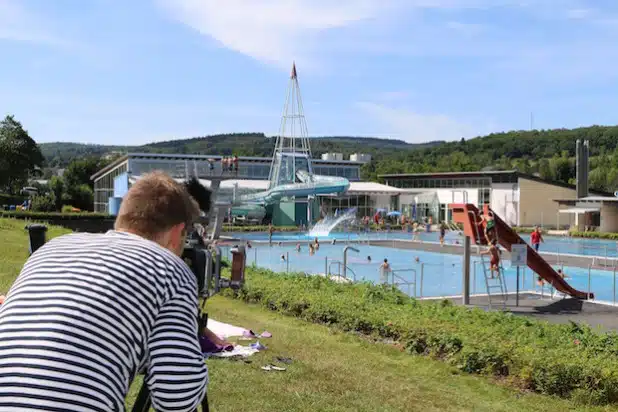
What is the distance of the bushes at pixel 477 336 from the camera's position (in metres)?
6.29

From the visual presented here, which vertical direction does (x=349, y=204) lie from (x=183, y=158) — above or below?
below

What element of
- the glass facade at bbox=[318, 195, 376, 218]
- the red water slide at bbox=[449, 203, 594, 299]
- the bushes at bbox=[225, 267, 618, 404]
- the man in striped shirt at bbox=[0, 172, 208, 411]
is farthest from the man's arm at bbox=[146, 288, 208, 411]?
the glass facade at bbox=[318, 195, 376, 218]

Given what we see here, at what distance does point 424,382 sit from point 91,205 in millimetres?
62989

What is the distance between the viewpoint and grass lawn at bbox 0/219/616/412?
17.2 feet

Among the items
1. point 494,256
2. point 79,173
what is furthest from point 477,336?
point 79,173

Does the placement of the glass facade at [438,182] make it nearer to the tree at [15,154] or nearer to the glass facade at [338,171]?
the glass facade at [338,171]

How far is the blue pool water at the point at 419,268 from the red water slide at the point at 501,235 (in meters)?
1.36

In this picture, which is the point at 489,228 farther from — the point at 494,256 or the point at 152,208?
the point at 152,208

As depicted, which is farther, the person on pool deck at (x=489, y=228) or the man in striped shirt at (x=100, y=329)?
the person on pool deck at (x=489, y=228)

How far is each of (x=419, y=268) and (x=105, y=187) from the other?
40285mm

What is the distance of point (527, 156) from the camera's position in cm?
11088

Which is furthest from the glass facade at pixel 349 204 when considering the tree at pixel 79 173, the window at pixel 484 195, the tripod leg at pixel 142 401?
the tripod leg at pixel 142 401

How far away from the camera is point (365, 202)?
56625mm

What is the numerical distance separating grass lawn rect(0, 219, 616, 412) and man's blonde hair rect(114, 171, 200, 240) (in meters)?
3.05
